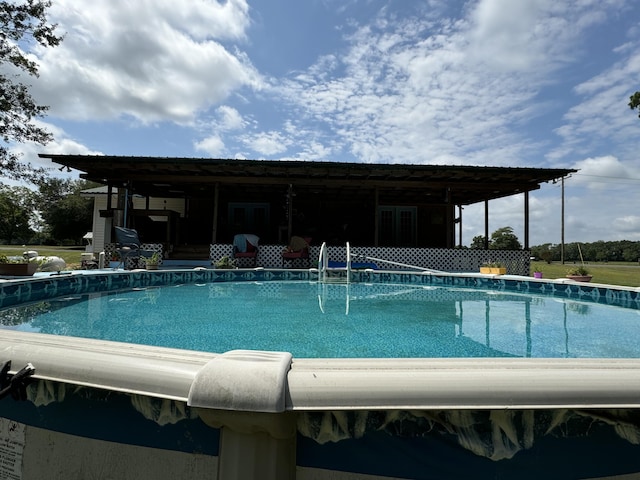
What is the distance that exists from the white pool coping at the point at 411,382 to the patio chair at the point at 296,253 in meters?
11.9

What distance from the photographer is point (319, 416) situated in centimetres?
107

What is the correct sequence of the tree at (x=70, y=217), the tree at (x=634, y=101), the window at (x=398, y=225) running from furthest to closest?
the tree at (x=70, y=217), the window at (x=398, y=225), the tree at (x=634, y=101)

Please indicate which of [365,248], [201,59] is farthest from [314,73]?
[365,248]

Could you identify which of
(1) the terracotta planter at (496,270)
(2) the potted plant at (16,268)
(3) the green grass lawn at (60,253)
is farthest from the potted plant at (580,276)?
(3) the green grass lawn at (60,253)

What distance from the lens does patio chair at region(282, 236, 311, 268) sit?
13086 millimetres

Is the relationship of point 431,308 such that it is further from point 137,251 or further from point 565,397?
point 137,251

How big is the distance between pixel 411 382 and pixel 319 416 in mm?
312

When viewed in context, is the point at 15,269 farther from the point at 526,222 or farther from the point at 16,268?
the point at 526,222

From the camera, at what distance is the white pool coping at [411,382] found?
981 mm

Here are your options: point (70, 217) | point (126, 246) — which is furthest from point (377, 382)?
point (70, 217)

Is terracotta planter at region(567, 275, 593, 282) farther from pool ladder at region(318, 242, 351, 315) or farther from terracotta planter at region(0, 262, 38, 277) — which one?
terracotta planter at region(0, 262, 38, 277)

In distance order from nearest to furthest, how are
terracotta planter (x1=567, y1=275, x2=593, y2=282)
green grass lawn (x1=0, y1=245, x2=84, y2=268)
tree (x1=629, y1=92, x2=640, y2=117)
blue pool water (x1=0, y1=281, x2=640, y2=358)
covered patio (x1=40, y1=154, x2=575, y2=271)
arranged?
blue pool water (x1=0, y1=281, x2=640, y2=358), terracotta planter (x1=567, y1=275, x2=593, y2=282), covered patio (x1=40, y1=154, x2=575, y2=271), tree (x1=629, y1=92, x2=640, y2=117), green grass lawn (x1=0, y1=245, x2=84, y2=268)

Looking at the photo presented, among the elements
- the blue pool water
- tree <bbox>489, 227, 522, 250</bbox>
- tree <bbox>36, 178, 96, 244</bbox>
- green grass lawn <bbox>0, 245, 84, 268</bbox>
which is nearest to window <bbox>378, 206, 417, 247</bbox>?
the blue pool water

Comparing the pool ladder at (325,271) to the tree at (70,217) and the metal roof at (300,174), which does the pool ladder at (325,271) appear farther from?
the tree at (70,217)
